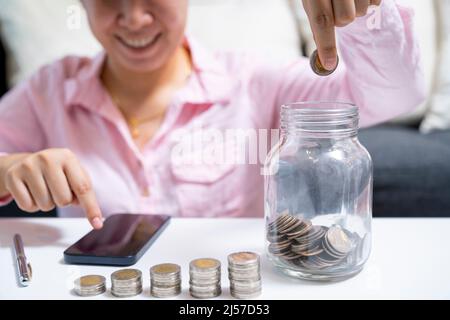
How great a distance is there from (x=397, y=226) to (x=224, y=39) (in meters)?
0.62

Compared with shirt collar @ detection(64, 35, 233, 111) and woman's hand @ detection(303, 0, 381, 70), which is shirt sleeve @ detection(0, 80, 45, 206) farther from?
woman's hand @ detection(303, 0, 381, 70)

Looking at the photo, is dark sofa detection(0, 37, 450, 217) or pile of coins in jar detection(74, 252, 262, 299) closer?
pile of coins in jar detection(74, 252, 262, 299)

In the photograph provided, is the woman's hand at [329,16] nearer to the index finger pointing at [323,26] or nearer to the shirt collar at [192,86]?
the index finger pointing at [323,26]

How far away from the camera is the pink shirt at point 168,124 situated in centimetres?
59

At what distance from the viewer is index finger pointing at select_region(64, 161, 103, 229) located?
1.45 feet

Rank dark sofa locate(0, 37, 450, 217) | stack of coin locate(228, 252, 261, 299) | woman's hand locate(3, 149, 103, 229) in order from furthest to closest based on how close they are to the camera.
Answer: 1. dark sofa locate(0, 37, 450, 217)
2. woman's hand locate(3, 149, 103, 229)
3. stack of coin locate(228, 252, 261, 299)

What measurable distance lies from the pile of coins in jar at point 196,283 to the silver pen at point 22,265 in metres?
0.04

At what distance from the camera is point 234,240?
436 mm

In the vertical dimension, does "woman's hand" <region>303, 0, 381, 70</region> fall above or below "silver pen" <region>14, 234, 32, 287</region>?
above

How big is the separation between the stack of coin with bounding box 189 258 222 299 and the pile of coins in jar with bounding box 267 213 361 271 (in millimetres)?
47

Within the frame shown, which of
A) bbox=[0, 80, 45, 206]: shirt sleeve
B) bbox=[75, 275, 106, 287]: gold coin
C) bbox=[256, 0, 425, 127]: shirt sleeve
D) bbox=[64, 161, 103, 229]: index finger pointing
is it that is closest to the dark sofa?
bbox=[0, 80, 45, 206]: shirt sleeve

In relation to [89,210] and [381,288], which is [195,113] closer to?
[89,210]

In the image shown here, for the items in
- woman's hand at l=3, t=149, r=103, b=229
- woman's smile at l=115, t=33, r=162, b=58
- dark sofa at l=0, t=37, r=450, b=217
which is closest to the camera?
woman's hand at l=3, t=149, r=103, b=229

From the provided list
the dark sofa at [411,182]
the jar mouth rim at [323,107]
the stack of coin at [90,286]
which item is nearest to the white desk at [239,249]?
the stack of coin at [90,286]
